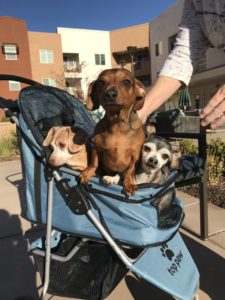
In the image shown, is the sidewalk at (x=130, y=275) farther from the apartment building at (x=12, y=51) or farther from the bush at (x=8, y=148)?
the apartment building at (x=12, y=51)

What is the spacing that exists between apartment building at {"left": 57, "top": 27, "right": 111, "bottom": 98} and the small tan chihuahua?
32.2 metres

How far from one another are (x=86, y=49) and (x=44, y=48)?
513 centimetres

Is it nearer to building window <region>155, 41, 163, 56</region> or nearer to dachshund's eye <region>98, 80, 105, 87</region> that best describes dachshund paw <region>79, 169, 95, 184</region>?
dachshund's eye <region>98, 80, 105, 87</region>

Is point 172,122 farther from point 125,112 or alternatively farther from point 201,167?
point 125,112

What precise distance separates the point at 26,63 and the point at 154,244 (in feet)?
105

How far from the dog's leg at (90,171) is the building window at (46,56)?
32.6m

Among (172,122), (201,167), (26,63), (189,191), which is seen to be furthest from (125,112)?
(26,63)

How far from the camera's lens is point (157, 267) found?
1846 millimetres

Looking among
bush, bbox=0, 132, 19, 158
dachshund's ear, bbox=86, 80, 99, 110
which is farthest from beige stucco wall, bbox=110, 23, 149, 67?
dachshund's ear, bbox=86, 80, 99, 110

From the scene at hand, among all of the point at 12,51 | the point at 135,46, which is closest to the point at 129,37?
the point at 135,46

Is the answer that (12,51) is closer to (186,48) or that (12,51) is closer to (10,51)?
(10,51)

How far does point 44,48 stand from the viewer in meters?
32.8

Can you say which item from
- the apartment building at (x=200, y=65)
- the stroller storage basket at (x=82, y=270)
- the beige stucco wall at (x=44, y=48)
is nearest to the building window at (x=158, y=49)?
the apartment building at (x=200, y=65)

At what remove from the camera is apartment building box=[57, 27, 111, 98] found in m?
35.0
